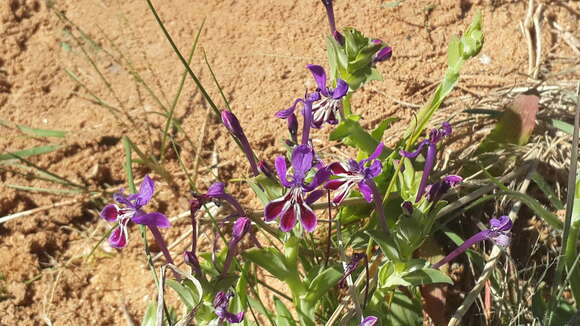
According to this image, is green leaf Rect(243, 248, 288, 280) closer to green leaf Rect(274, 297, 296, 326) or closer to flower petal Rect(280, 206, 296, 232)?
green leaf Rect(274, 297, 296, 326)

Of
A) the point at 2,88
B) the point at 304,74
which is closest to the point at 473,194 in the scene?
the point at 304,74

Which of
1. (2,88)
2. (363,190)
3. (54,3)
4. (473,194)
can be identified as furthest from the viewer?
(54,3)

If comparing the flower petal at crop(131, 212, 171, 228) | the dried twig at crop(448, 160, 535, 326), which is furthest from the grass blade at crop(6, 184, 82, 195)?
the dried twig at crop(448, 160, 535, 326)

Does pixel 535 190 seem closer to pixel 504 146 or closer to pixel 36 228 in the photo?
pixel 504 146

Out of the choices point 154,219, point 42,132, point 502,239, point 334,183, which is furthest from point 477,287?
point 42,132

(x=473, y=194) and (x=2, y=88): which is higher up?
A: (x=2, y=88)

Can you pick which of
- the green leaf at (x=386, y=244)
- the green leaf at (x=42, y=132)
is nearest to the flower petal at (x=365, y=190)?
the green leaf at (x=386, y=244)
